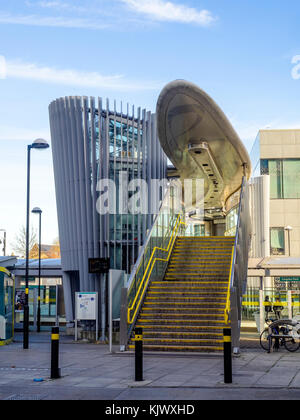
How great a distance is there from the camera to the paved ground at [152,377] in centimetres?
818

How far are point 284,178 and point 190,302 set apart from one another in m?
24.0

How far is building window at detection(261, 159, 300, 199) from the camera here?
3794 cm

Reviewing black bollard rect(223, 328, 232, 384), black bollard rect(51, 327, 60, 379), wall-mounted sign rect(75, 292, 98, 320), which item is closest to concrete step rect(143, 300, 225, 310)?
wall-mounted sign rect(75, 292, 98, 320)

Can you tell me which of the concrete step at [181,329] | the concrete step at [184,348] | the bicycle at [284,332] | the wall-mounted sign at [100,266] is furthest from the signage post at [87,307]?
the bicycle at [284,332]

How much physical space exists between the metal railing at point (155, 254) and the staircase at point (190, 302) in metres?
0.26

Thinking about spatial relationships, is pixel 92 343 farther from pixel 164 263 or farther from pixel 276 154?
pixel 276 154

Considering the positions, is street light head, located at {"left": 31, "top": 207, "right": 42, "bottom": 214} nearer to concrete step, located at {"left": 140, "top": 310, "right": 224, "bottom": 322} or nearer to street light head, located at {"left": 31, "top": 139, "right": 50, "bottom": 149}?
street light head, located at {"left": 31, "top": 139, "right": 50, "bottom": 149}

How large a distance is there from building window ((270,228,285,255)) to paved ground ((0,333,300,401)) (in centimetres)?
2337

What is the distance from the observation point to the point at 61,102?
2581cm

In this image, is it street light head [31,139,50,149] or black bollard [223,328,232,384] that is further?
street light head [31,139,50,149]

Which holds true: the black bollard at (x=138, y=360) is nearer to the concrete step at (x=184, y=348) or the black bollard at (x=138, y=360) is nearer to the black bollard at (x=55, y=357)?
the black bollard at (x=55, y=357)

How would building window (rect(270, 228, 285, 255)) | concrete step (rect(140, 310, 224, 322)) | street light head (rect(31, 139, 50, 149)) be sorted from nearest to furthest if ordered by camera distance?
concrete step (rect(140, 310, 224, 322))
street light head (rect(31, 139, 50, 149))
building window (rect(270, 228, 285, 255))

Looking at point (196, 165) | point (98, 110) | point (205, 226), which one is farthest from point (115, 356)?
point (205, 226)

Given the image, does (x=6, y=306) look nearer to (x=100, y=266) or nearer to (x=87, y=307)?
(x=87, y=307)
